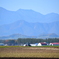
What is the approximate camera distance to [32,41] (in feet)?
543

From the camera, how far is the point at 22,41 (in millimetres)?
165000

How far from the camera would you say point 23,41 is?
165 meters

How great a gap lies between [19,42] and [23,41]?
3214 mm

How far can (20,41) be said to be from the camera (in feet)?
545

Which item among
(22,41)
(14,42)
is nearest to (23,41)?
(22,41)

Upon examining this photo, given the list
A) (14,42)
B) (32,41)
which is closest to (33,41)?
(32,41)

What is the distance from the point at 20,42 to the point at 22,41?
1.64 meters

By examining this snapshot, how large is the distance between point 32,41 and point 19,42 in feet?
29.8

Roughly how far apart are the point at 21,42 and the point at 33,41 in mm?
8309

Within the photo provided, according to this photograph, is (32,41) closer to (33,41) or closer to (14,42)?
A: (33,41)

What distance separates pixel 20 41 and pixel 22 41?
1.73 m

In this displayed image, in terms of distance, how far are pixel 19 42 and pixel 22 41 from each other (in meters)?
2.64

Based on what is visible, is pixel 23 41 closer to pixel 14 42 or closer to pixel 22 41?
pixel 22 41

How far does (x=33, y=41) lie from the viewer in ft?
543
